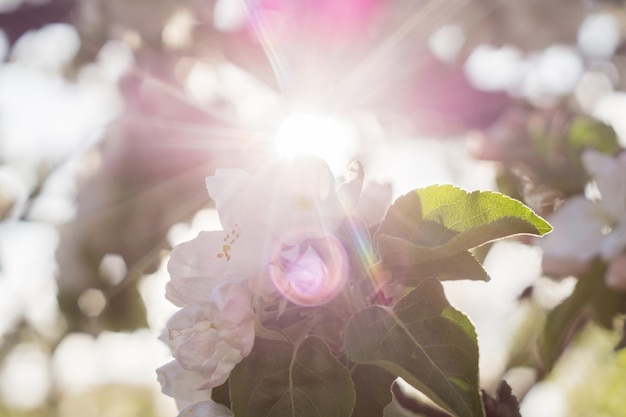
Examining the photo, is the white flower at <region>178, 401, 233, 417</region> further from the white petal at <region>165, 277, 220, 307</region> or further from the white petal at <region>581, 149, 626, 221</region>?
the white petal at <region>581, 149, 626, 221</region>

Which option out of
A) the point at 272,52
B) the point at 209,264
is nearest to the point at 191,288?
the point at 209,264

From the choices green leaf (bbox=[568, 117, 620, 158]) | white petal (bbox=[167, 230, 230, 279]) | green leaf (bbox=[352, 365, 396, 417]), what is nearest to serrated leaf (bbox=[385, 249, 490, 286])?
green leaf (bbox=[352, 365, 396, 417])

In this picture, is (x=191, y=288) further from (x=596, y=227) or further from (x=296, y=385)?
(x=596, y=227)

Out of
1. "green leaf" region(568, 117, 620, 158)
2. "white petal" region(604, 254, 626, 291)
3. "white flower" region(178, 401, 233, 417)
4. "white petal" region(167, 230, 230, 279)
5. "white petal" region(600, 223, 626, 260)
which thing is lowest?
"white petal" region(604, 254, 626, 291)

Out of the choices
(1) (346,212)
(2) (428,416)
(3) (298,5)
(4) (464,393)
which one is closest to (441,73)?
(3) (298,5)

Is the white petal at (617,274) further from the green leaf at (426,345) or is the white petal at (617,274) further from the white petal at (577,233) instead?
the green leaf at (426,345)

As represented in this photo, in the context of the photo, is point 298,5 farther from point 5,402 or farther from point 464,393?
point 5,402
